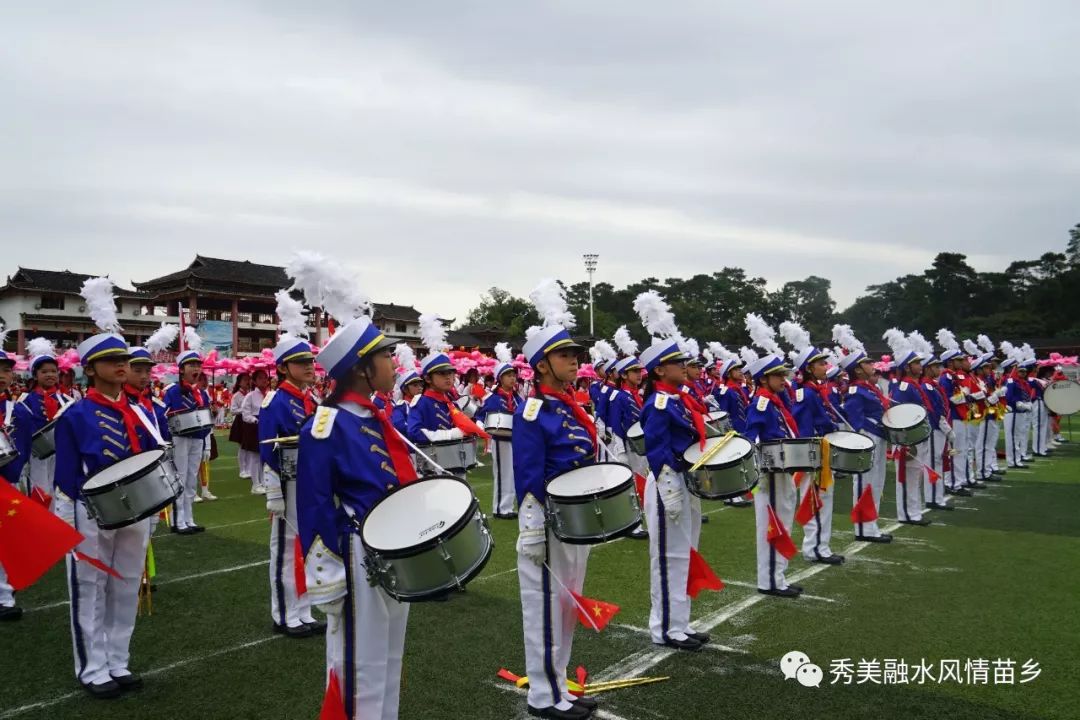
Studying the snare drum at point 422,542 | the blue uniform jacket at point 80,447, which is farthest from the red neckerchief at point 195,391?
the snare drum at point 422,542

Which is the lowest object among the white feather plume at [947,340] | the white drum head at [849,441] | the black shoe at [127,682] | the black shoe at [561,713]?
the black shoe at [127,682]

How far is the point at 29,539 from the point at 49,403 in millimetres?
5843

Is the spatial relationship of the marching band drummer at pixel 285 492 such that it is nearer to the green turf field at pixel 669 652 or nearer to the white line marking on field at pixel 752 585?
the green turf field at pixel 669 652

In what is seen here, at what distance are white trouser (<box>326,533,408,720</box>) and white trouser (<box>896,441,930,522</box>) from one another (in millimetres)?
8990

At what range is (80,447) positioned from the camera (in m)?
4.99

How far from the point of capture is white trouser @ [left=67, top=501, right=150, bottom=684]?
4.92 meters

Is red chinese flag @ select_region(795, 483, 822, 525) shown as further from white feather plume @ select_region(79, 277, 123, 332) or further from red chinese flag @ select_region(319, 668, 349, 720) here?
white feather plume @ select_region(79, 277, 123, 332)

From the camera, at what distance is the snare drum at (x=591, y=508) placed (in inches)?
171

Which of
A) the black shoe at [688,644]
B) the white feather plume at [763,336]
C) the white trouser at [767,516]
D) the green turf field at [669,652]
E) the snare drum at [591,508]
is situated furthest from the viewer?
the white feather plume at [763,336]

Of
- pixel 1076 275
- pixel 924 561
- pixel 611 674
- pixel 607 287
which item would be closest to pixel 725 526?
pixel 924 561

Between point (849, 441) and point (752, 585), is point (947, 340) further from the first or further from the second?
point (752, 585)

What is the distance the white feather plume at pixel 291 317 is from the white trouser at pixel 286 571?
218 centimetres

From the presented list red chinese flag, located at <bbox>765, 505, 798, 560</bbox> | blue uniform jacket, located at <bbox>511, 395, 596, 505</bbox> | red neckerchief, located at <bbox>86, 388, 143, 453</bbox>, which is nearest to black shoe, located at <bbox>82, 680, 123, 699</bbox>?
red neckerchief, located at <bbox>86, 388, 143, 453</bbox>

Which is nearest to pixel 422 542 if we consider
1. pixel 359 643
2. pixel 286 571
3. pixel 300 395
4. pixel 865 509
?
pixel 359 643
